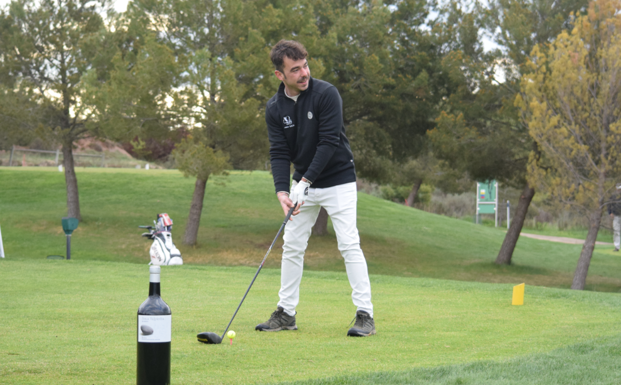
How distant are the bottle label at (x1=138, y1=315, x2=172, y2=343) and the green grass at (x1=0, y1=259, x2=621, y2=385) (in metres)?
0.51

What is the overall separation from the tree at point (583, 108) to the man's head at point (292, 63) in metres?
10.9

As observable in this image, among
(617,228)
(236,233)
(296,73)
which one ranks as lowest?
(236,233)

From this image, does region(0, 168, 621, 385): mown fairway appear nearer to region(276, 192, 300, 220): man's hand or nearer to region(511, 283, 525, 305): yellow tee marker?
region(511, 283, 525, 305): yellow tee marker

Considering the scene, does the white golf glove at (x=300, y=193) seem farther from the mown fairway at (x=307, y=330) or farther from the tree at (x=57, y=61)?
the tree at (x=57, y=61)

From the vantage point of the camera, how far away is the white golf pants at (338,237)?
4387 millimetres

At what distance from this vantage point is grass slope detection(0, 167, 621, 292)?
19125mm

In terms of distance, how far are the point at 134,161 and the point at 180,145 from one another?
3157 cm

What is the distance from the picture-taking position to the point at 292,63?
4.27 meters

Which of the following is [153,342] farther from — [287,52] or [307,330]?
[287,52]

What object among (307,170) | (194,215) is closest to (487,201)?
(194,215)

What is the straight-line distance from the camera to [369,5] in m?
20.9

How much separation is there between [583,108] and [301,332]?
11987mm

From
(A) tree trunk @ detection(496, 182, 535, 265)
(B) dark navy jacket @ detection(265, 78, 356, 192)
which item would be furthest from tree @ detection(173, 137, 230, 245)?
(B) dark navy jacket @ detection(265, 78, 356, 192)

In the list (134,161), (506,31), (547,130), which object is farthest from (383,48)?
(134,161)
